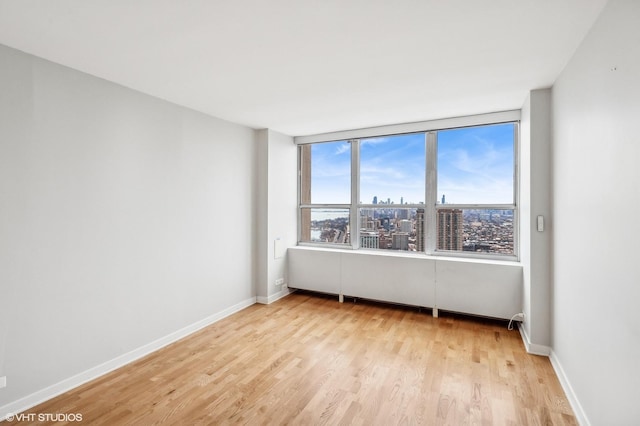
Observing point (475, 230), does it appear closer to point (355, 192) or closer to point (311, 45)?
point (355, 192)

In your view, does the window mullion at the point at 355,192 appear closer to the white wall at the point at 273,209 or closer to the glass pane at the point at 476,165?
the white wall at the point at 273,209

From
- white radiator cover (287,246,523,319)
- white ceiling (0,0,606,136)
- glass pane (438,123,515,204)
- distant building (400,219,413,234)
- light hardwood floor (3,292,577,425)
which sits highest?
white ceiling (0,0,606,136)

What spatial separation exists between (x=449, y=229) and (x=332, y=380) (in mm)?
2618

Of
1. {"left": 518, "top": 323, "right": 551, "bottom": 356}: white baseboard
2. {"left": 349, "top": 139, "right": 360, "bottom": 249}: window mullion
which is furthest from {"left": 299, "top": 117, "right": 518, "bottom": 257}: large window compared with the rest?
{"left": 518, "top": 323, "right": 551, "bottom": 356}: white baseboard

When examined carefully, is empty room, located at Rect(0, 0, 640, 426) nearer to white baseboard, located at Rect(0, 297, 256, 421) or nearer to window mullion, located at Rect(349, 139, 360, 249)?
white baseboard, located at Rect(0, 297, 256, 421)

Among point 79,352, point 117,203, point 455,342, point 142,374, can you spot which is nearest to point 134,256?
point 117,203

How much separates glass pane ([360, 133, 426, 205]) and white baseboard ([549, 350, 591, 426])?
7.55ft

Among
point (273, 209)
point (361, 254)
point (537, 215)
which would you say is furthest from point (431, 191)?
point (273, 209)

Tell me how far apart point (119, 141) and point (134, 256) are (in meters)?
1.08

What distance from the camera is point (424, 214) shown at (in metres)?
4.34

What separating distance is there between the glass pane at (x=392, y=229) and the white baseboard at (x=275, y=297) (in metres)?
1.41

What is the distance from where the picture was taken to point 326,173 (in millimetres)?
5094

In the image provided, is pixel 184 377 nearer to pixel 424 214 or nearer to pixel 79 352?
pixel 79 352

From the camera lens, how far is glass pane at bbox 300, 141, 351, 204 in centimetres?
494
